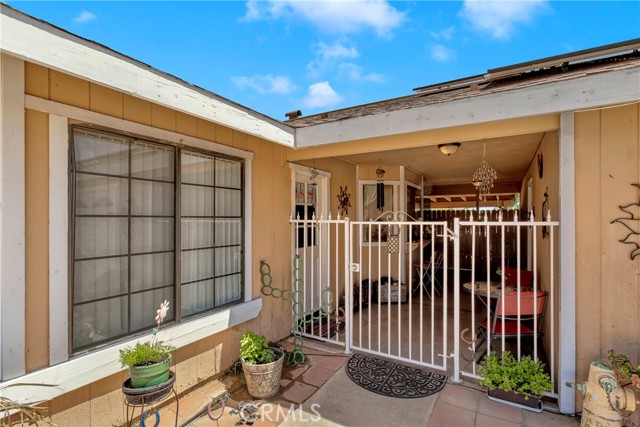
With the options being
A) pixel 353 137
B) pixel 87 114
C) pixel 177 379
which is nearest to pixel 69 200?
pixel 87 114

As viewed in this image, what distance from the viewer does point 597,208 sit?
2389mm

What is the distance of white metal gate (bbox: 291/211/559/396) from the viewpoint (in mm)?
3012

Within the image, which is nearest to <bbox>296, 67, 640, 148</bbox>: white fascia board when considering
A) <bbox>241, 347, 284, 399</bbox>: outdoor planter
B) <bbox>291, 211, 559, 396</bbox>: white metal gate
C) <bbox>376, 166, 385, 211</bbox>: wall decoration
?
<bbox>291, 211, 559, 396</bbox>: white metal gate

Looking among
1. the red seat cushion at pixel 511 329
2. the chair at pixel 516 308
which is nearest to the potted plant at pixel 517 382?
the chair at pixel 516 308

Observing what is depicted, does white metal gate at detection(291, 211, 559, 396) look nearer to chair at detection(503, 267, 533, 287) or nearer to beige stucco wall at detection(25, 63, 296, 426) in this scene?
chair at detection(503, 267, 533, 287)

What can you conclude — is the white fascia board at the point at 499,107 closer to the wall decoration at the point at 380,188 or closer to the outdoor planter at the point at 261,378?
the outdoor planter at the point at 261,378

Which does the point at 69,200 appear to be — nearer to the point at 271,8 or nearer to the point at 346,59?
the point at 271,8

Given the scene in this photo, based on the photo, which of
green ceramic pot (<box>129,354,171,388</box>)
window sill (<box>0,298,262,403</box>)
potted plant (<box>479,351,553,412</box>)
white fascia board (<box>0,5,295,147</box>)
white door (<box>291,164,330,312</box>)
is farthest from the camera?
white door (<box>291,164,330,312</box>)

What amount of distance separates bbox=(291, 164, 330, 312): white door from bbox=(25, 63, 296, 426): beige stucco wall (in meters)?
0.79

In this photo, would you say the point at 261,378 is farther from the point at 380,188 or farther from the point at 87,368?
the point at 380,188

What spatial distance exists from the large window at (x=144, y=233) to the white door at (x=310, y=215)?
4.30ft

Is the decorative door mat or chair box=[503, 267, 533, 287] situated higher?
chair box=[503, 267, 533, 287]

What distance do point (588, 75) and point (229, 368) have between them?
4.12 metres

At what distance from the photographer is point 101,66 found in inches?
72.7
